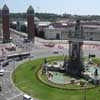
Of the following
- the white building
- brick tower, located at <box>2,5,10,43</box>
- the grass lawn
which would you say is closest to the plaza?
the grass lawn

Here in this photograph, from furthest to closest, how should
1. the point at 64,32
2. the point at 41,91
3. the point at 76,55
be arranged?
the point at 64,32
the point at 76,55
the point at 41,91

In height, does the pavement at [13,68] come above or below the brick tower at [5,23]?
below

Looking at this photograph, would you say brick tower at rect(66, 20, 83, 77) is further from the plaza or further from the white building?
the white building

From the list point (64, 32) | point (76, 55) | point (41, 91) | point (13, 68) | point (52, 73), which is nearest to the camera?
point (41, 91)

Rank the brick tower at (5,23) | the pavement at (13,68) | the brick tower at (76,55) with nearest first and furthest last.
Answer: the pavement at (13,68)
the brick tower at (76,55)
the brick tower at (5,23)

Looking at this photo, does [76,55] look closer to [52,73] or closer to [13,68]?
[52,73]

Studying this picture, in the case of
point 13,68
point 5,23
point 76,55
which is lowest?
point 13,68

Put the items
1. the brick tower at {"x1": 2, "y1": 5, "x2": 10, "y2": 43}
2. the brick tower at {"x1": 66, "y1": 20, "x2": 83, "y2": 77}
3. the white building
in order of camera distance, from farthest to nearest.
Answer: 1. the white building
2. the brick tower at {"x1": 2, "y1": 5, "x2": 10, "y2": 43}
3. the brick tower at {"x1": 66, "y1": 20, "x2": 83, "y2": 77}

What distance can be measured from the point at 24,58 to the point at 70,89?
110 feet

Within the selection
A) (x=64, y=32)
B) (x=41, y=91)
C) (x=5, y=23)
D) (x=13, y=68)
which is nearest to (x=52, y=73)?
(x=13, y=68)

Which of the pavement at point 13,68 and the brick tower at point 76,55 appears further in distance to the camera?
the brick tower at point 76,55

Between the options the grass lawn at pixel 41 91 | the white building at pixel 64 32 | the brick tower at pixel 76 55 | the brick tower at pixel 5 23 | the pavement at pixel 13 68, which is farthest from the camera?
the white building at pixel 64 32

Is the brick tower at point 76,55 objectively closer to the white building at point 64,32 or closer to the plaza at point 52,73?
the plaza at point 52,73

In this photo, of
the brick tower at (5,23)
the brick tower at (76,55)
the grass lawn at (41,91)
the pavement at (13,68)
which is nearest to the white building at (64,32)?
the pavement at (13,68)
